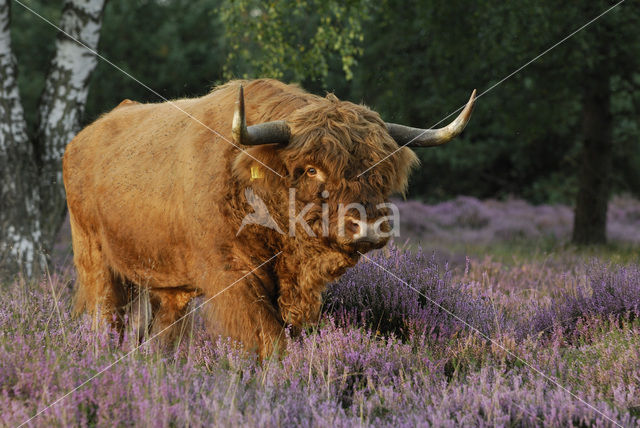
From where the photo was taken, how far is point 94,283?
199 inches

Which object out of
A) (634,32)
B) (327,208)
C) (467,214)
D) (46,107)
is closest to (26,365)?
(327,208)

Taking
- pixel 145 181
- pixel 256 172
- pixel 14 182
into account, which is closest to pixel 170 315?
pixel 145 181

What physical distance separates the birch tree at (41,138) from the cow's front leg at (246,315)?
3437 millimetres

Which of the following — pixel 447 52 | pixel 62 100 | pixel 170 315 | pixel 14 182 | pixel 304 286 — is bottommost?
pixel 170 315

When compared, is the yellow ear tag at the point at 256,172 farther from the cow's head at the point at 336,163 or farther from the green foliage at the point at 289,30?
the green foliage at the point at 289,30

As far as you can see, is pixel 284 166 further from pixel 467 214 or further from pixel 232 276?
pixel 467 214

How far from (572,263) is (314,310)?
15.0 feet

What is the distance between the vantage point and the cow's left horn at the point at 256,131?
3.34m

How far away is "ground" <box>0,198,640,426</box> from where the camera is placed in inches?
102

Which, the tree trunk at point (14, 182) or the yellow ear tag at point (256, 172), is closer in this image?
the yellow ear tag at point (256, 172)

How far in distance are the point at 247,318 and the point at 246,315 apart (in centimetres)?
2

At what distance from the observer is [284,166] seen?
379 cm

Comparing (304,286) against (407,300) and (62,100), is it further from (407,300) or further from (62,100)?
(62,100)

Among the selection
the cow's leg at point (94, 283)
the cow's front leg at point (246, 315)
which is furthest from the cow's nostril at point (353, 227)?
the cow's leg at point (94, 283)
